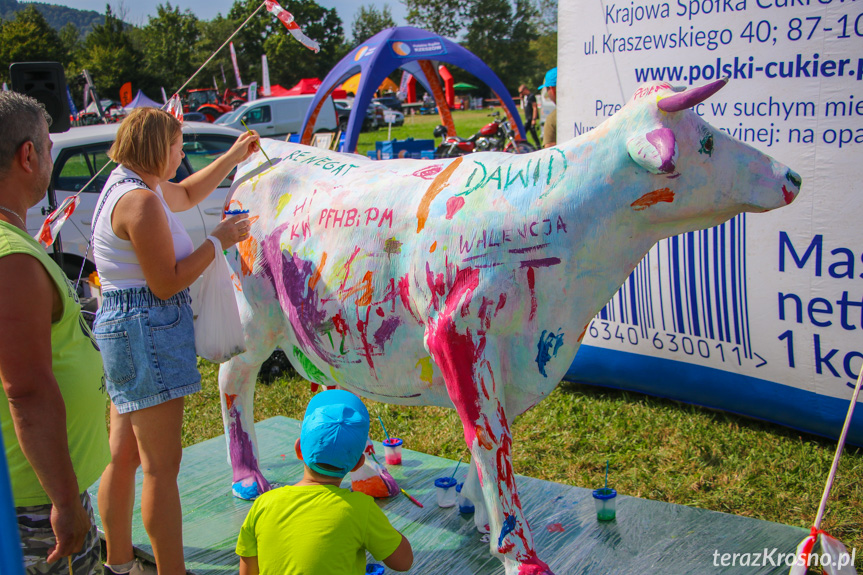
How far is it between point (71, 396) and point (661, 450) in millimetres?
3169

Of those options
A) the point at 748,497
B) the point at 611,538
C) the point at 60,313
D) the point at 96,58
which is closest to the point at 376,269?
the point at 60,313

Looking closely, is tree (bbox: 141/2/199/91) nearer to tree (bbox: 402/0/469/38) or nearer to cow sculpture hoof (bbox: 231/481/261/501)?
tree (bbox: 402/0/469/38)

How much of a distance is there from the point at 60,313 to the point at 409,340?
3.66ft

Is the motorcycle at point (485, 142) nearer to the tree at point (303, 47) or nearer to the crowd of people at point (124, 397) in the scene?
the crowd of people at point (124, 397)

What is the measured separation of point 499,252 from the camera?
87.7 inches

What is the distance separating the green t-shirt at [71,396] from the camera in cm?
170

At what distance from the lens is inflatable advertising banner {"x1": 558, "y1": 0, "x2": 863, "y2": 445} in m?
3.32

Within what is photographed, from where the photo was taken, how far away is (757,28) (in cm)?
346

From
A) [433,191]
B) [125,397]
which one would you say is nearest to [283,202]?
[433,191]

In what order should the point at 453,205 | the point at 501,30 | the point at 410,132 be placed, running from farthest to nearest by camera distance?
the point at 501,30 < the point at 410,132 < the point at 453,205

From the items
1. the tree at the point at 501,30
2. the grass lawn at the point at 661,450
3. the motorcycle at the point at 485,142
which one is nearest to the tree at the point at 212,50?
the tree at the point at 501,30

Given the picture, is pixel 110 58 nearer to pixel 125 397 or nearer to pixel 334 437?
pixel 125 397

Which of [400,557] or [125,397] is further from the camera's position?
[125,397]

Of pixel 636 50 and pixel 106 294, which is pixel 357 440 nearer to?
pixel 106 294
